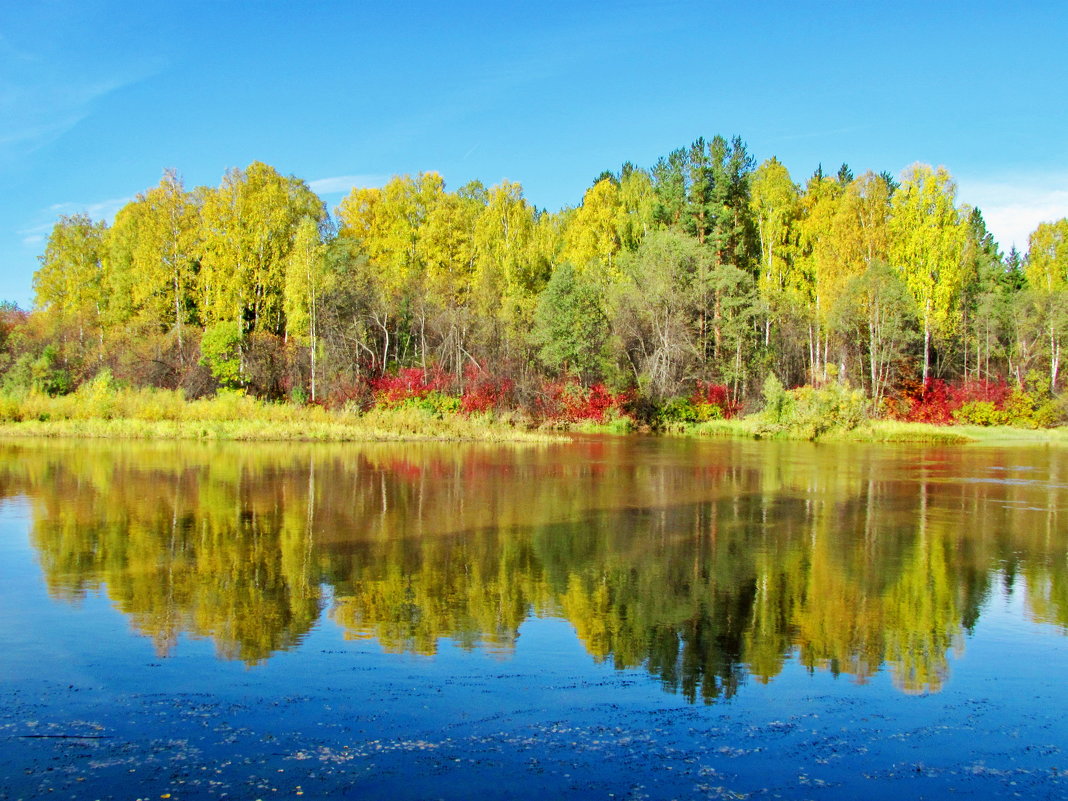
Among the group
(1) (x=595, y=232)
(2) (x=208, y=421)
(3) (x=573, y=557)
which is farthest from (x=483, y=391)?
(3) (x=573, y=557)

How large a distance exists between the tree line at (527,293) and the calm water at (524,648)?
2602 cm

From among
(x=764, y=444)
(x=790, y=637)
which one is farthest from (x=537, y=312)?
(x=790, y=637)

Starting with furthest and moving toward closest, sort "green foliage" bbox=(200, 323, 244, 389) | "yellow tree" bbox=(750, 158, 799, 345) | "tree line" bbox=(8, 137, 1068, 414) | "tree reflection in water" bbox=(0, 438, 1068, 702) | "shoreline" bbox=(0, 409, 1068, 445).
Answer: "yellow tree" bbox=(750, 158, 799, 345)
"tree line" bbox=(8, 137, 1068, 414)
"green foliage" bbox=(200, 323, 244, 389)
"shoreline" bbox=(0, 409, 1068, 445)
"tree reflection in water" bbox=(0, 438, 1068, 702)

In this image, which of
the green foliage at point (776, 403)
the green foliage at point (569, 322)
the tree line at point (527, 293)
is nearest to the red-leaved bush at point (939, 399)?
the tree line at point (527, 293)

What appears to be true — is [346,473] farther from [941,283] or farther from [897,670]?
[941,283]

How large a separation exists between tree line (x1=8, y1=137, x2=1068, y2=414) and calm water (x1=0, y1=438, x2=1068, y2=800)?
Answer: 1024 inches

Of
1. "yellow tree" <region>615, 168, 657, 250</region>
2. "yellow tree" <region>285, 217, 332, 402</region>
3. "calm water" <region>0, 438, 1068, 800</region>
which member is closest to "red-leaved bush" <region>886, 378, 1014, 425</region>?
"yellow tree" <region>615, 168, 657, 250</region>

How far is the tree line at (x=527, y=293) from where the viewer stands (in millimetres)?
43406

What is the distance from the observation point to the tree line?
1709 inches

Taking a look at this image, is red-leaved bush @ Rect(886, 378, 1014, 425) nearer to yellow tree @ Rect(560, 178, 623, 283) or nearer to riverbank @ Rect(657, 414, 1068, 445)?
riverbank @ Rect(657, 414, 1068, 445)

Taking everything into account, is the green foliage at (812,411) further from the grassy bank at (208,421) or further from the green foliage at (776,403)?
the grassy bank at (208,421)

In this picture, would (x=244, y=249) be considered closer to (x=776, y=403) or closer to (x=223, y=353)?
(x=223, y=353)

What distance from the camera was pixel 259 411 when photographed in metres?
36.0

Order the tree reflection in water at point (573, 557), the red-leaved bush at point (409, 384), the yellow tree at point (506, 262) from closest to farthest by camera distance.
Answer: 1. the tree reflection in water at point (573, 557)
2. the red-leaved bush at point (409, 384)
3. the yellow tree at point (506, 262)
